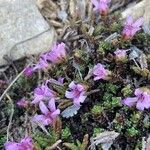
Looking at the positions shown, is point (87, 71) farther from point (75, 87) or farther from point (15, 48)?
point (15, 48)

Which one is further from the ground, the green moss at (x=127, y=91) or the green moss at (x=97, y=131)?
the green moss at (x=127, y=91)

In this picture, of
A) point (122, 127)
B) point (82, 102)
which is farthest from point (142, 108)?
point (82, 102)

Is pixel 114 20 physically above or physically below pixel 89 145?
above

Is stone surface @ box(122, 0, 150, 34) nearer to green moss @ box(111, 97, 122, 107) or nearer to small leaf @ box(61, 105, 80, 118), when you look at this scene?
green moss @ box(111, 97, 122, 107)

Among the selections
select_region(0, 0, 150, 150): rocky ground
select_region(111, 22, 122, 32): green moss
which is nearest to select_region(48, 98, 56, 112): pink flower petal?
select_region(0, 0, 150, 150): rocky ground

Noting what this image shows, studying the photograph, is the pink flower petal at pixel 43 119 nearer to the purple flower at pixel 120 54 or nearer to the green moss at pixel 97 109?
the green moss at pixel 97 109

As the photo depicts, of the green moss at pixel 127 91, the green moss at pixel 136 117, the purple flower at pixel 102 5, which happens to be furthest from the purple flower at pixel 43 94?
the purple flower at pixel 102 5
